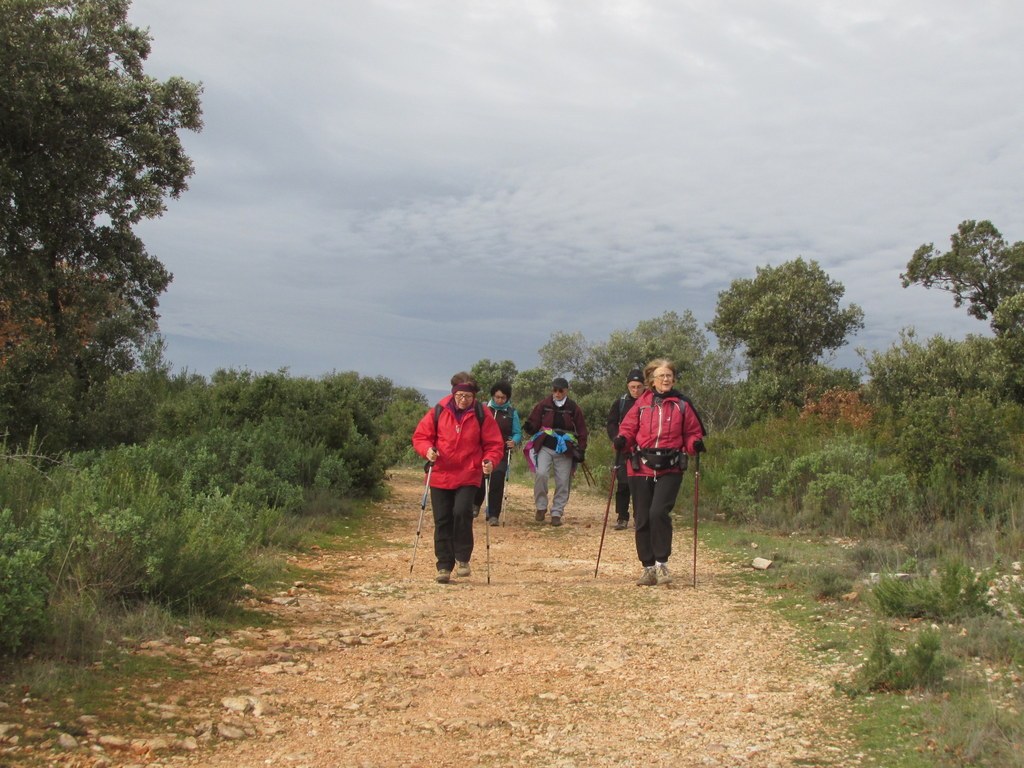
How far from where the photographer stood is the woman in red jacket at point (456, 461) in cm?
873

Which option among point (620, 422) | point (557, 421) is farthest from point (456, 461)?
point (557, 421)

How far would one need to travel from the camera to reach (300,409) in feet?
50.6

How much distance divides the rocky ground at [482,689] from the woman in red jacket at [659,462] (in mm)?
375

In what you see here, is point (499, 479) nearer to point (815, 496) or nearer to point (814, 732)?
point (815, 496)

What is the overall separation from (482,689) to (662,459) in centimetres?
393

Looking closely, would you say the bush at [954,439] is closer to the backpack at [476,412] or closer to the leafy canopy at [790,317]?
the backpack at [476,412]

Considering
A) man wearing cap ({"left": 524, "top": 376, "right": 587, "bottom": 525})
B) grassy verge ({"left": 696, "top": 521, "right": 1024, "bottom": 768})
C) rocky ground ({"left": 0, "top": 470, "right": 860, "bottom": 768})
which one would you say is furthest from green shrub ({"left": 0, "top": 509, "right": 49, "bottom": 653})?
man wearing cap ({"left": 524, "top": 376, "right": 587, "bottom": 525})

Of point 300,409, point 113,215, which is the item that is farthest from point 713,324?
point 113,215

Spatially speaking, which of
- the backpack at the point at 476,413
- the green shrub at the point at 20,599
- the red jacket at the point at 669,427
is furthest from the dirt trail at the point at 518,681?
the backpack at the point at 476,413

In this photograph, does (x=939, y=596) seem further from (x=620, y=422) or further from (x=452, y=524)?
(x=620, y=422)

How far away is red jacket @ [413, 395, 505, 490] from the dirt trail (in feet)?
3.31

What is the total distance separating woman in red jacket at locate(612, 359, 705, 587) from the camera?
8.66 m

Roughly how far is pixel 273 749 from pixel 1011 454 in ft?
35.9

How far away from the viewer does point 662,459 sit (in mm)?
8641
